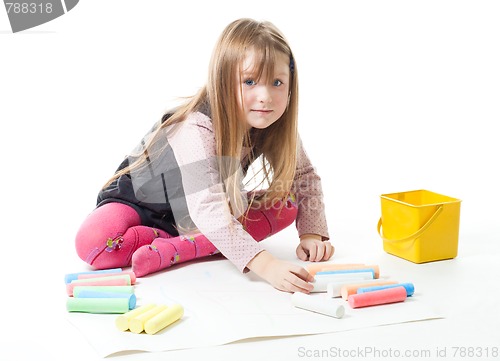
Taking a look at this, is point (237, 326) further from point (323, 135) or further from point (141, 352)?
point (323, 135)

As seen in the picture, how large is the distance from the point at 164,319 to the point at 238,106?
24.1 inches

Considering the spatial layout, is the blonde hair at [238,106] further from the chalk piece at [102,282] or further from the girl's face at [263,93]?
the chalk piece at [102,282]

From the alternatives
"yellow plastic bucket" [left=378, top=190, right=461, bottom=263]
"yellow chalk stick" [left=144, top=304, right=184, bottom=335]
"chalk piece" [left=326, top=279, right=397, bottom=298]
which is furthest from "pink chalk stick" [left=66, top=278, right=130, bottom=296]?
"yellow plastic bucket" [left=378, top=190, right=461, bottom=263]

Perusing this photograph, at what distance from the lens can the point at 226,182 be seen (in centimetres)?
179

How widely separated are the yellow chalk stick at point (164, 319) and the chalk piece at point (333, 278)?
13.0 inches

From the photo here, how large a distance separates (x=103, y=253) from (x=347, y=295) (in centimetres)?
64

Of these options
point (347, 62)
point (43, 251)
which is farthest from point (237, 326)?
point (347, 62)

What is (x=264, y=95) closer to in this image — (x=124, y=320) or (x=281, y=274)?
(x=281, y=274)

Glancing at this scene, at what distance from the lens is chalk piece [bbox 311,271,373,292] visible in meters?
1.59

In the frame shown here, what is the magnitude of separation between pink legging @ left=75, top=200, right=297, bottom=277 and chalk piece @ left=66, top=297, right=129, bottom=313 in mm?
232

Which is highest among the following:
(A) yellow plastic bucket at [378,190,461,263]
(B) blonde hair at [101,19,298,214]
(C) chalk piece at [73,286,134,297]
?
(B) blonde hair at [101,19,298,214]

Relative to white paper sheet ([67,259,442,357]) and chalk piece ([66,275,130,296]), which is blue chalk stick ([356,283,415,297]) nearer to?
white paper sheet ([67,259,442,357])

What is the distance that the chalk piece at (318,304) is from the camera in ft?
4.60

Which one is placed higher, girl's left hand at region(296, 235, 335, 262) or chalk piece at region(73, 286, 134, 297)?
chalk piece at region(73, 286, 134, 297)
